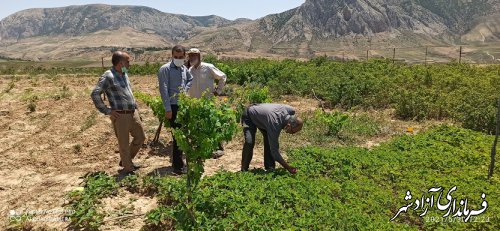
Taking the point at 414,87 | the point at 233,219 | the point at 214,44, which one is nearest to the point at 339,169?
the point at 233,219

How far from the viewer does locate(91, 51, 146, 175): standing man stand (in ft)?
20.8

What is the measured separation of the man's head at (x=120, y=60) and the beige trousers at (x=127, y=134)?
0.81 metres

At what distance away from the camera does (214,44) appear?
639 ft

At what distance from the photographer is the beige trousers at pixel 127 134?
6648 millimetres

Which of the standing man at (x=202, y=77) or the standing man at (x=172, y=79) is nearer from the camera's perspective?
the standing man at (x=172, y=79)

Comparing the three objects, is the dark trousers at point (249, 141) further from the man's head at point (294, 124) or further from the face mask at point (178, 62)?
the face mask at point (178, 62)

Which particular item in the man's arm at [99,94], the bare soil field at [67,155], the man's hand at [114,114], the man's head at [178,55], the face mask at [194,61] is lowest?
the bare soil field at [67,155]

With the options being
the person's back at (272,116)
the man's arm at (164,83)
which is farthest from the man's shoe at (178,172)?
the person's back at (272,116)

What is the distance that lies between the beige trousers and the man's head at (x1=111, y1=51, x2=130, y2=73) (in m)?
0.81

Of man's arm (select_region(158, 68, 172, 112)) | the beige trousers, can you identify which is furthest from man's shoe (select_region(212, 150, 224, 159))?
man's arm (select_region(158, 68, 172, 112))

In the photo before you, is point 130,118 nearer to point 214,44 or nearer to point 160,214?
point 160,214

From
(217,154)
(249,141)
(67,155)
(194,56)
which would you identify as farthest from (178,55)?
(67,155)

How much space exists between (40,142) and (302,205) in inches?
287

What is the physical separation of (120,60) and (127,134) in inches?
51.8
